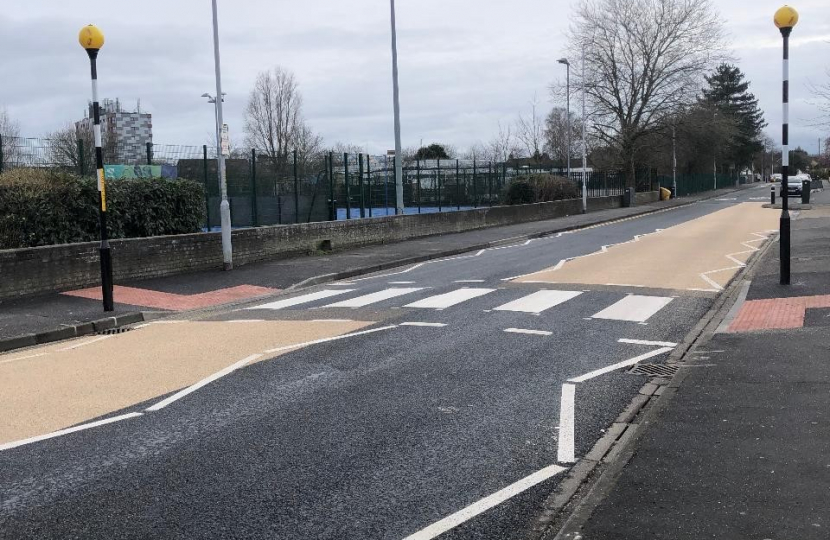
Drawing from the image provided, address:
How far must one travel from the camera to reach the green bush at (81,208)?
47.5 feet

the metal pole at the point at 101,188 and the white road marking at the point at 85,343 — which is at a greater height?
the metal pole at the point at 101,188

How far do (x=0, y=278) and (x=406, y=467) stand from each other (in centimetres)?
1058

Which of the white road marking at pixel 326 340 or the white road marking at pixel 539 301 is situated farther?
the white road marking at pixel 539 301

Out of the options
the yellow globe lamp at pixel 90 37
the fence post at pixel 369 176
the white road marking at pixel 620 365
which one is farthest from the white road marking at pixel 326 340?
the fence post at pixel 369 176

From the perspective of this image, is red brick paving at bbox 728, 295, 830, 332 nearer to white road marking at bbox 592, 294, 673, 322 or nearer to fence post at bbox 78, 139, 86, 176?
white road marking at bbox 592, 294, 673, 322

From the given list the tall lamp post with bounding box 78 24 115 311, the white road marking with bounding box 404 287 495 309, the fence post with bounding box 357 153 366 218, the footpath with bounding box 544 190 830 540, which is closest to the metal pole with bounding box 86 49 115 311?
the tall lamp post with bounding box 78 24 115 311

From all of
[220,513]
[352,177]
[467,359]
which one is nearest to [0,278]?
[467,359]

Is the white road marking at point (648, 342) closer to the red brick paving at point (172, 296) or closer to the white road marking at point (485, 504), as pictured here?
the white road marking at point (485, 504)

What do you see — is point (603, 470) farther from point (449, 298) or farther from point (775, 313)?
point (449, 298)

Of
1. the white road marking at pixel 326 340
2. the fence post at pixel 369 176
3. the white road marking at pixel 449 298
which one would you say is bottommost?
the white road marking at pixel 326 340

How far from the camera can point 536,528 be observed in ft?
14.1

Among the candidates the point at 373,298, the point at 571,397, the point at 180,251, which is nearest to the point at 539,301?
the point at 373,298

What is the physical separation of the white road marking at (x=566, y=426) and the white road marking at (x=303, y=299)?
691 cm

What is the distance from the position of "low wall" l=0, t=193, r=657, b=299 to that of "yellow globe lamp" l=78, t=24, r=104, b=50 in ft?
13.3
